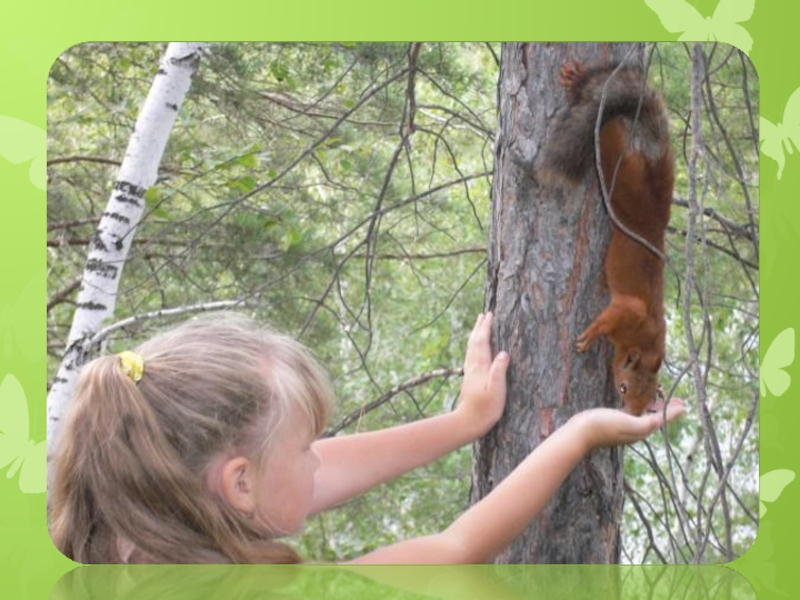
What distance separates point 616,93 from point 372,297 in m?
0.51

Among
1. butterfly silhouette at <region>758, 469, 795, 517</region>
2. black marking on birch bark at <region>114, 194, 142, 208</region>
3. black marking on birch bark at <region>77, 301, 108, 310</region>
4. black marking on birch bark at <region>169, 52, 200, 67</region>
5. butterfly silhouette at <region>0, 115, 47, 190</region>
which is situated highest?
black marking on birch bark at <region>169, 52, 200, 67</region>

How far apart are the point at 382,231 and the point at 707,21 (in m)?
0.65

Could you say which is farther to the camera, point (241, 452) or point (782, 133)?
point (782, 133)

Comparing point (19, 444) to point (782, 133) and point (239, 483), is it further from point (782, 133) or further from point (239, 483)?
point (782, 133)

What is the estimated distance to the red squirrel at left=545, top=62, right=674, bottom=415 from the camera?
2262 mm

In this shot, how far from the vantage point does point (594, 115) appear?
7.48 ft

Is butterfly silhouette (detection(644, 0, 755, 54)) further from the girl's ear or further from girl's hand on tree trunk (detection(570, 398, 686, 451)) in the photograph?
the girl's ear

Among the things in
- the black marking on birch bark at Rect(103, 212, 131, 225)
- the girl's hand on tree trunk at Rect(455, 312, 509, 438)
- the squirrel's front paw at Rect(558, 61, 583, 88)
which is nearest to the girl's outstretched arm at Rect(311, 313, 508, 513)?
the girl's hand on tree trunk at Rect(455, 312, 509, 438)

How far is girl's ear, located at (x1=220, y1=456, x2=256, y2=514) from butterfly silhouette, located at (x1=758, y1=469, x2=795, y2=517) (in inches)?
34.5

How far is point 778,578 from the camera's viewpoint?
7.84 feet

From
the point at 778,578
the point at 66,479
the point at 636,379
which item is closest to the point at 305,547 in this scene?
the point at 66,479

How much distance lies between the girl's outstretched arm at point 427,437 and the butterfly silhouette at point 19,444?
1.74 ft

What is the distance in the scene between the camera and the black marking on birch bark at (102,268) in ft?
7.79

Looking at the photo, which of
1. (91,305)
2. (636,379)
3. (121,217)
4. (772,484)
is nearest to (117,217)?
(121,217)
